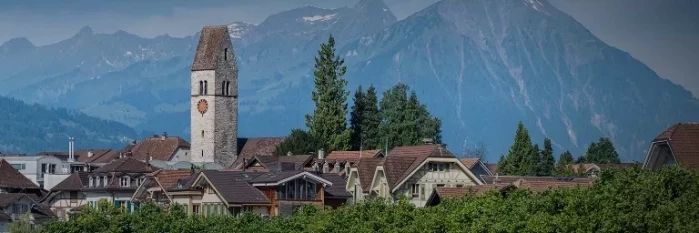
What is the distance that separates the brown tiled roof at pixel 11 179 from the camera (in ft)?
368

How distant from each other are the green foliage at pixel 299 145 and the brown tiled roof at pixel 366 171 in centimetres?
3253

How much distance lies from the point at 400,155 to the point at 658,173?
40.9 metres

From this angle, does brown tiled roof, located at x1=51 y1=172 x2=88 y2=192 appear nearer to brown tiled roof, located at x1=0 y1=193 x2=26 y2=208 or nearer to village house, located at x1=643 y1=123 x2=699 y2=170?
brown tiled roof, located at x1=0 y1=193 x2=26 y2=208

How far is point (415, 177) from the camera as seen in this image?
276 feet

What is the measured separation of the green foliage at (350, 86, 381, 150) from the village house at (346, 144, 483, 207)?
43850 mm

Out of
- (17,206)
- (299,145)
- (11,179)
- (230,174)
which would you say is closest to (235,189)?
(230,174)

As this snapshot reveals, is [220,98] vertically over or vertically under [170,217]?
over

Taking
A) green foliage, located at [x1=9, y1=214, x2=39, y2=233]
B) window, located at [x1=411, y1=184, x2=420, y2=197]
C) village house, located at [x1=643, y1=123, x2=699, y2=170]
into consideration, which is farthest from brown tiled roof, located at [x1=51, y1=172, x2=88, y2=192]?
village house, located at [x1=643, y1=123, x2=699, y2=170]

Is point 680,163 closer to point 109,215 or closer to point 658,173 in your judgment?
point 658,173

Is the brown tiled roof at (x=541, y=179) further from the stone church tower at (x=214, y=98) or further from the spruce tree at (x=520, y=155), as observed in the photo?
the stone church tower at (x=214, y=98)

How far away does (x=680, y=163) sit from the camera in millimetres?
50781

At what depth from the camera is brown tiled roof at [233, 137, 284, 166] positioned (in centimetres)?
13360

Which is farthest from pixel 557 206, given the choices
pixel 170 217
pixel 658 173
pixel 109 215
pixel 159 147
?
pixel 159 147

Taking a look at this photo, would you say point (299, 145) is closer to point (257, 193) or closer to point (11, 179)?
point (11, 179)
